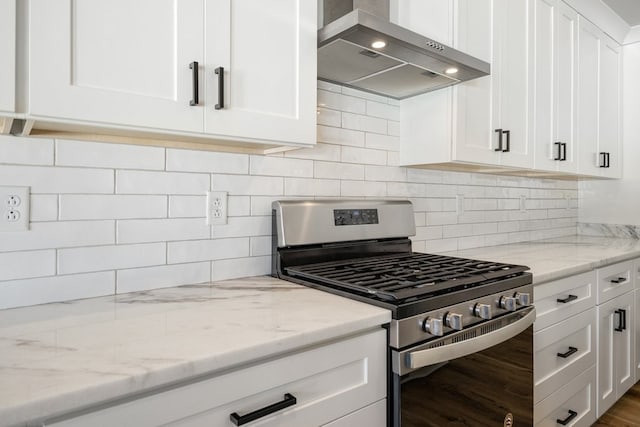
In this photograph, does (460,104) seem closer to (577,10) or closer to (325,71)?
(325,71)

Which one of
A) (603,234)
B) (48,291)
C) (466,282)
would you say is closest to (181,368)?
(48,291)

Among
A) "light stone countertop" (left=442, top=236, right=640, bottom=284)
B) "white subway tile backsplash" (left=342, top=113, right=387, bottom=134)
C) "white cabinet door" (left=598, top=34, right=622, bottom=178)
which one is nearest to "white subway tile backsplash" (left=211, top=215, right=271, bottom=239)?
"white subway tile backsplash" (left=342, top=113, right=387, bottom=134)

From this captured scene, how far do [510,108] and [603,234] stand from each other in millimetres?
1928

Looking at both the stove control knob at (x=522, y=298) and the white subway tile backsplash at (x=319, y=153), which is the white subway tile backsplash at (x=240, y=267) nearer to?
the white subway tile backsplash at (x=319, y=153)

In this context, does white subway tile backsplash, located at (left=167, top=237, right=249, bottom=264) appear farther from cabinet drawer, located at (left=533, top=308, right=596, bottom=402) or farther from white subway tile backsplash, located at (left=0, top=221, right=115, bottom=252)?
cabinet drawer, located at (left=533, top=308, right=596, bottom=402)

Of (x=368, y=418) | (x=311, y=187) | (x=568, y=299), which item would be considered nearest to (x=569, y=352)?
(x=568, y=299)

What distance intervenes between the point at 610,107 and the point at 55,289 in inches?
140

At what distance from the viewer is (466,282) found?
1293 mm

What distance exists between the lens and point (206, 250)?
143 cm

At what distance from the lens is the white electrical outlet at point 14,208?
1.06 meters

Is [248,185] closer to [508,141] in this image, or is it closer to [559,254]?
[508,141]

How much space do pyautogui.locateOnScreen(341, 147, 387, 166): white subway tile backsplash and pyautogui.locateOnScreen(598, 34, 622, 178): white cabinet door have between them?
6.16ft

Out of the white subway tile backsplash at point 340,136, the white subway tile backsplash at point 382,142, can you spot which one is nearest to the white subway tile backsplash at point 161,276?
the white subway tile backsplash at point 340,136

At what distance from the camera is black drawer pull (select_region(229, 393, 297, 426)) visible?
0.82m
